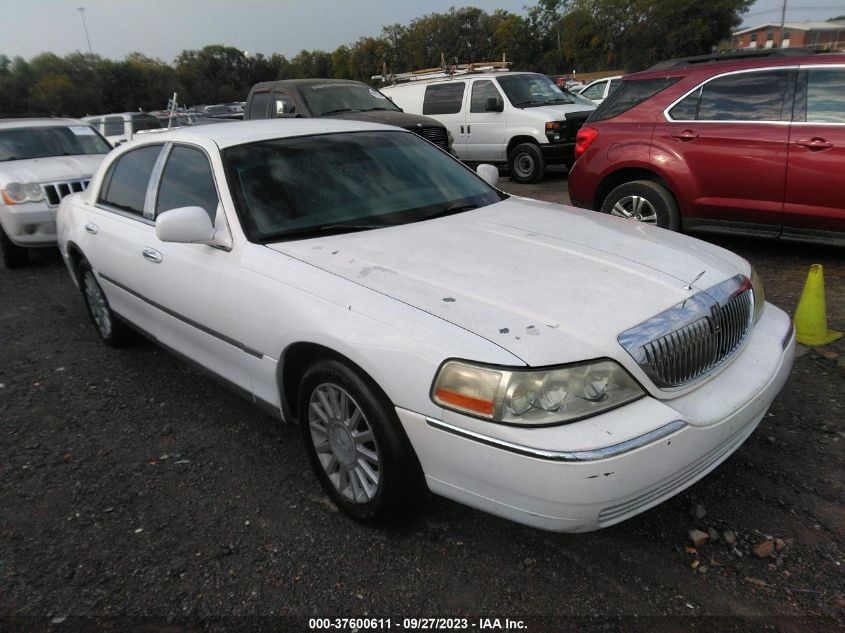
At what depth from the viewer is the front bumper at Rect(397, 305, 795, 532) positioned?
1979mm

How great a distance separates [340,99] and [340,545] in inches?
340

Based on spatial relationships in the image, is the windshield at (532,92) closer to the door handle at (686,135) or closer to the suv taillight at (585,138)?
the suv taillight at (585,138)

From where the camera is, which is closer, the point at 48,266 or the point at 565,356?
the point at 565,356

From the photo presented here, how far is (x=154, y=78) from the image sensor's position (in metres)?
69.8

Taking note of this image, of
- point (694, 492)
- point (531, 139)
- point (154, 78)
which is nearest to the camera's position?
point (694, 492)

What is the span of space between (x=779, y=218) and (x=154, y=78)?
250ft

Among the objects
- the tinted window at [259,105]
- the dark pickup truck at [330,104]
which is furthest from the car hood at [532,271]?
the tinted window at [259,105]

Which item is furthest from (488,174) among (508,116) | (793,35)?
(793,35)

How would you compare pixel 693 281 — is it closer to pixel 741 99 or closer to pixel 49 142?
pixel 741 99

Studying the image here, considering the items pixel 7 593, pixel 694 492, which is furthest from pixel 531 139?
pixel 7 593

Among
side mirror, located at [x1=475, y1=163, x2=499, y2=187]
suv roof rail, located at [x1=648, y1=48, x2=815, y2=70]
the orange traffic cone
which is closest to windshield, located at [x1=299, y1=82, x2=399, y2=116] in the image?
suv roof rail, located at [x1=648, y1=48, x2=815, y2=70]

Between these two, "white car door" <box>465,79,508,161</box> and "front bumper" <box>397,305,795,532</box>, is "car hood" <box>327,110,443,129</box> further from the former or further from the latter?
"front bumper" <box>397,305,795,532</box>

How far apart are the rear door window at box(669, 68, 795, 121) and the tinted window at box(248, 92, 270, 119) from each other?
21.4 feet

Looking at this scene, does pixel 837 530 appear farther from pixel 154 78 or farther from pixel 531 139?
pixel 154 78
